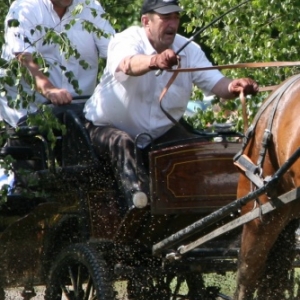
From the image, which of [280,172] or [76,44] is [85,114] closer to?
[76,44]

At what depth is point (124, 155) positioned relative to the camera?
5.70m

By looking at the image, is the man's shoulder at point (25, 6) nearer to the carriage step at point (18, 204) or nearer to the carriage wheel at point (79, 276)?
the carriage step at point (18, 204)

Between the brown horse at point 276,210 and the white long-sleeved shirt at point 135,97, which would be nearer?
the brown horse at point 276,210

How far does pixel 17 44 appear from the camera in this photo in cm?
649

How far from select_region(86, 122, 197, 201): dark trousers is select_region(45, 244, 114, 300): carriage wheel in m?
0.42

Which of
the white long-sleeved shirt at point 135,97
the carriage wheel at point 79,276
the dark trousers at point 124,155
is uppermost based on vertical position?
the white long-sleeved shirt at point 135,97

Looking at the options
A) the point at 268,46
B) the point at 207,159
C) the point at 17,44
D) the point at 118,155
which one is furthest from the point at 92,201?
the point at 268,46

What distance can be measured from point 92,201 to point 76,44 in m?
1.29

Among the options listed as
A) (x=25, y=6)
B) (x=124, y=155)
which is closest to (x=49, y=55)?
(x=25, y=6)

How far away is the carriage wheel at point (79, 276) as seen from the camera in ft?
18.2

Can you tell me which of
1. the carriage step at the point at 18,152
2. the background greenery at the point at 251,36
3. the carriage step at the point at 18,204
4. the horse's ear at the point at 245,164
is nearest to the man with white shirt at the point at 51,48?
the carriage step at the point at 18,152

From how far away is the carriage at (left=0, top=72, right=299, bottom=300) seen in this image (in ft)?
18.1

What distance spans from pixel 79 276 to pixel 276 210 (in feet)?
4.20

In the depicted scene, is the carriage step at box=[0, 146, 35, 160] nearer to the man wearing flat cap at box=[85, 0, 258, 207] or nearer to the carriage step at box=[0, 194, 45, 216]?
the carriage step at box=[0, 194, 45, 216]
